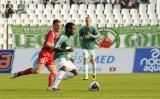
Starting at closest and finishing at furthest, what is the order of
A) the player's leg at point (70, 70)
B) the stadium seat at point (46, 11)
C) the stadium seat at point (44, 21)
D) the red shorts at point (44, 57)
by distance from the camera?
the player's leg at point (70, 70) < the red shorts at point (44, 57) < the stadium seat at point (44, 21) < the stadium seat at point (46, 11)

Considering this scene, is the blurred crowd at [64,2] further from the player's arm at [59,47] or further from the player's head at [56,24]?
the player's arm at [59,47]

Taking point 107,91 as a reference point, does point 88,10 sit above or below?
above

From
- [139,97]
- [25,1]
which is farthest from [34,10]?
[139,97]

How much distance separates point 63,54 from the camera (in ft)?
64.7

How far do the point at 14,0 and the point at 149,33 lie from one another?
10.9m

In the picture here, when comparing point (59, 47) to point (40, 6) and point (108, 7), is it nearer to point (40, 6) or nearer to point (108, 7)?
point (40, 6)

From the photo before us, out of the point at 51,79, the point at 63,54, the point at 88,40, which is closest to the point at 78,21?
the point at 88,40

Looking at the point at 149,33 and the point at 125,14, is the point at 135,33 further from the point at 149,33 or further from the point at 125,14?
the point at 125,14

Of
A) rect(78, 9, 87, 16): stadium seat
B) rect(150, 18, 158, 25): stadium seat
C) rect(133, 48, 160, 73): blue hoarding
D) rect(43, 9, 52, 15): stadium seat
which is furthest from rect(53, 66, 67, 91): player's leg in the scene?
rect(78, 9, 87, 16): stadium seat

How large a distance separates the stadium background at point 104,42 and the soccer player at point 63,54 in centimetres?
56

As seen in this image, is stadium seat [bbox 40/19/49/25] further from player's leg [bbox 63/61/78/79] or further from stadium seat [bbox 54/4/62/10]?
player's leg [bbox 63/61/78/79]

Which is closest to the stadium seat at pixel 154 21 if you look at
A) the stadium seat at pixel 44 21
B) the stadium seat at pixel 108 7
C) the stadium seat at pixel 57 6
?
the stadium seat at pixel 108 7

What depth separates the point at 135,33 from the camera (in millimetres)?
33625

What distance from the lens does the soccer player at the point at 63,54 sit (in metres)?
19.3
